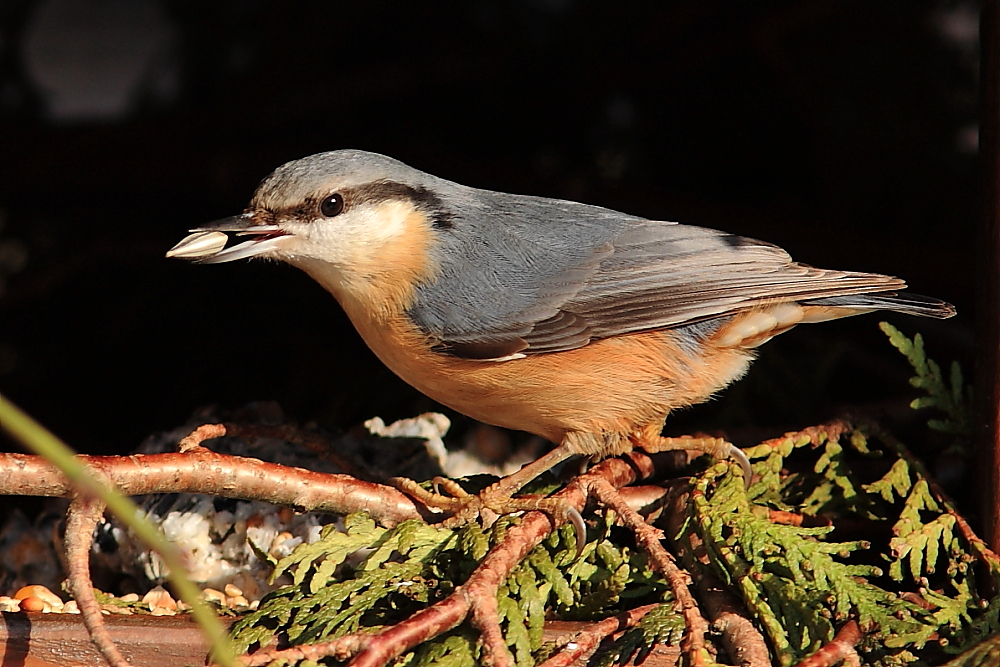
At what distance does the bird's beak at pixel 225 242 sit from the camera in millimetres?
2006

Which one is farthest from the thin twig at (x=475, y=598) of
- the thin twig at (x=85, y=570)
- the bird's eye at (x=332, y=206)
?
the bird's eye at (x=332, y=206)

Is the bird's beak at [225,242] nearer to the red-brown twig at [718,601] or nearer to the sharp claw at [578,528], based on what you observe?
the sharp claw at [578,528]

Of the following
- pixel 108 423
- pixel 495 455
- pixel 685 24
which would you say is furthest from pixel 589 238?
pixel 108 423

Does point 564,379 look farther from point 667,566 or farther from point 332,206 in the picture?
point 332,206

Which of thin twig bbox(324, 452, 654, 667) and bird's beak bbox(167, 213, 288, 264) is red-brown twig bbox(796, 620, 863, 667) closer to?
thin twig bbox(324, 452, 654, 667)

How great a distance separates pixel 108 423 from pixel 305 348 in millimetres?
762

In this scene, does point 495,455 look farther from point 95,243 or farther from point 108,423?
point 95,243

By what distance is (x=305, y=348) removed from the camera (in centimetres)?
315

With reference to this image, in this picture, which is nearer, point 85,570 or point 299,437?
point 85,570

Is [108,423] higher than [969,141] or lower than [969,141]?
lower

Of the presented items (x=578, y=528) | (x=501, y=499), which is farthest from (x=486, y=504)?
(x=578, y=528)

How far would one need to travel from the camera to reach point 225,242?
208 cm

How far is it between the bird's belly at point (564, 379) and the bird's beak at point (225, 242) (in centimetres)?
28

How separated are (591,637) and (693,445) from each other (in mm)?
703
